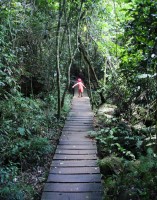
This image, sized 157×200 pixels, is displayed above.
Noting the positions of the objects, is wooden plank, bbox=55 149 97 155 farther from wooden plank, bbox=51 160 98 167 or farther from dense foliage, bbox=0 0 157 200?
wooden plank, bbox=51 160 98 167

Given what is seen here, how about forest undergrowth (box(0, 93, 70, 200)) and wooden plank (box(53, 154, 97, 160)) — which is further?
wooden plank (box(53, 154, 97, 160))

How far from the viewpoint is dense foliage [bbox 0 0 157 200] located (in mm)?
4223

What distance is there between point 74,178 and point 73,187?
13.6 inches

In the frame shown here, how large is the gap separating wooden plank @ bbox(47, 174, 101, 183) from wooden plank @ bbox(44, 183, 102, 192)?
0.12 metres

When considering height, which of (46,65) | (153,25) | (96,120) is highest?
(153,25)

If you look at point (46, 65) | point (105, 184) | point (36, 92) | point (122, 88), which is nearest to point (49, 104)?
→ point (36, 92)

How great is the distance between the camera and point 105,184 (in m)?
4.46

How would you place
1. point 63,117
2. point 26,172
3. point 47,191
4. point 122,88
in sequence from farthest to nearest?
point 122,88 → point 63,117 → point 26,172 → point 47,191

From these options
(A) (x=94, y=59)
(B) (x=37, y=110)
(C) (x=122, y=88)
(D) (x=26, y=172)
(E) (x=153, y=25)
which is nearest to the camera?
(E) (x=153, y=25)

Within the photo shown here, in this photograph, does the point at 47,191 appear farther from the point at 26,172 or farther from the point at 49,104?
the point at 49,104

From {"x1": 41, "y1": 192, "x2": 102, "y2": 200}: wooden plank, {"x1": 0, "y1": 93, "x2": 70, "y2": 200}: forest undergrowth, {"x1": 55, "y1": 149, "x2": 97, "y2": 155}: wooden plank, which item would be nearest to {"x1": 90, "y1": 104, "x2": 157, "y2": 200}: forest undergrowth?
{"x1": 41, "y1": 192, "x2": 102, "y2": 200}: wooden plank

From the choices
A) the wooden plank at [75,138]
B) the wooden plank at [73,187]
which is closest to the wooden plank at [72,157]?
the wooden plank at [75,138]

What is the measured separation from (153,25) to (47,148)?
392 centimetres

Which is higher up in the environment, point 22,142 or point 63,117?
point 22,142
